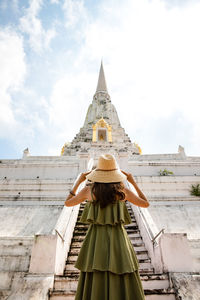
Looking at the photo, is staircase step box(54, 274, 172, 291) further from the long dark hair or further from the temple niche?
the temple niche

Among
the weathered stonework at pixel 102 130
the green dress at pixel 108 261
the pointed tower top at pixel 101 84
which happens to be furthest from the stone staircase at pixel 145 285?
the pointed tower top at pixel 101 84

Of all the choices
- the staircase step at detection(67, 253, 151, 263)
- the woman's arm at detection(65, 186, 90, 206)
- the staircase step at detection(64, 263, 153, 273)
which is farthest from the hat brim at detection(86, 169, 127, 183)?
the staircase step at detection(67, 253, 151, 263)

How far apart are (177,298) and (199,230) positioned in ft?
9.89

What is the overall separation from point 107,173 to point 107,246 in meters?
0.81

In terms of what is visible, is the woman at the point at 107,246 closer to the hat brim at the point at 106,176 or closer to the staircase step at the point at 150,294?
the hat brim at the point at 106,176

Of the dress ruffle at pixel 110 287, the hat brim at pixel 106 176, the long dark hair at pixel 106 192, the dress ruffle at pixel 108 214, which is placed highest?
the hat brim at pixel 106 176

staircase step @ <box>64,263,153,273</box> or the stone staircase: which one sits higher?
staircase step @ <box>64,263,153,273</box>

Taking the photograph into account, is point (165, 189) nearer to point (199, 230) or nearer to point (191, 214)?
point (191, 214)

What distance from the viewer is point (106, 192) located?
2.02 meters

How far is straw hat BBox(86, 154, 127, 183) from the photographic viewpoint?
6.73ft

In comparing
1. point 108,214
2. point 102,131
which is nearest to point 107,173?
point 108,214

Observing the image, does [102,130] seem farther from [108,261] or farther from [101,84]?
[108,261]

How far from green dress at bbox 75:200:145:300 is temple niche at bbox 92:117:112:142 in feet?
55.3

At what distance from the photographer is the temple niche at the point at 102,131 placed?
1914cm
